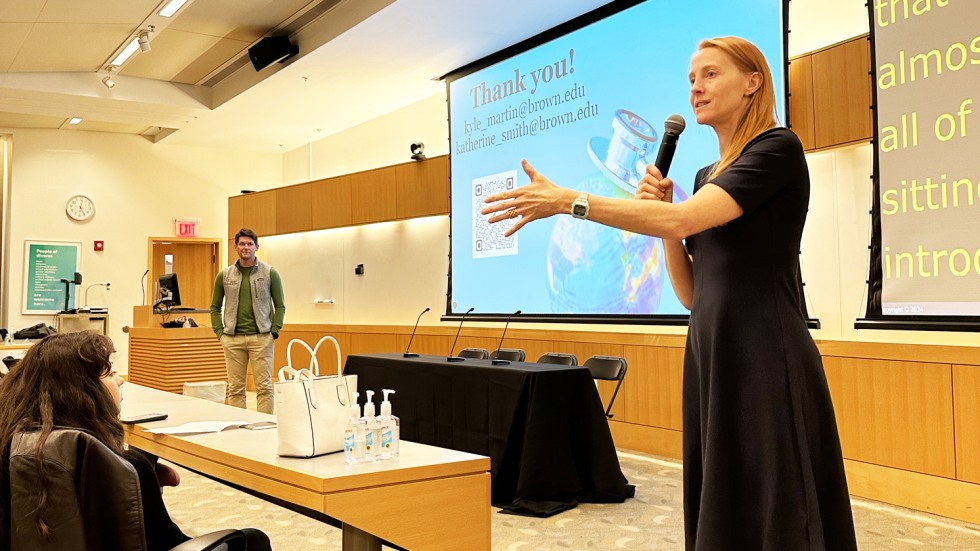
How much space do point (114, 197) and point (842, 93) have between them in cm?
981

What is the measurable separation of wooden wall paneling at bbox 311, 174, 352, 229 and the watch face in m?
3.43

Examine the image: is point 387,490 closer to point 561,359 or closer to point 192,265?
point 561,359

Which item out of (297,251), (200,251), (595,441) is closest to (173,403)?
(595,441)

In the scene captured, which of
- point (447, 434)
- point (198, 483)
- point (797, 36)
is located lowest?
point (198, 483)

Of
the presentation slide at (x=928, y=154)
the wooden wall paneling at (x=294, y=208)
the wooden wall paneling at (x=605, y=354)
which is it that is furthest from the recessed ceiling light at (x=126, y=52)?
the presentation slide at (x=928, y=154)

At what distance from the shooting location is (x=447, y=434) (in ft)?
15.3

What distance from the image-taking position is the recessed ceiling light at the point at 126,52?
7523mm

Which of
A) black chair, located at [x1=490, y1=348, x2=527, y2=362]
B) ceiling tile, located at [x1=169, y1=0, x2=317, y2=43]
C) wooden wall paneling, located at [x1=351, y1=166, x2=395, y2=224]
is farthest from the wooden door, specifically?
black chair, located at [x1=490, y1=348, x2=527, y2=362]

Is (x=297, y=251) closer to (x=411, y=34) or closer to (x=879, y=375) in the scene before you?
(x=411, y=34)

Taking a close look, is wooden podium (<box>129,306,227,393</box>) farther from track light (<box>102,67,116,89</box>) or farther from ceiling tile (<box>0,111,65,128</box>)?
ceiling tile (<box>0,111,65,128</box>)

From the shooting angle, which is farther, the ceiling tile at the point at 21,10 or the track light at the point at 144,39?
the track light at the point at 144,39

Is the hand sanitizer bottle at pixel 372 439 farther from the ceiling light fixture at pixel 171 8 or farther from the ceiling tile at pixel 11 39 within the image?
the ceiling tile at pixel 11 39

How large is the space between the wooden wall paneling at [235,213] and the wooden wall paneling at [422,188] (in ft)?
11.2

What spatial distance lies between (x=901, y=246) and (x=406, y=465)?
3347 millimetres
